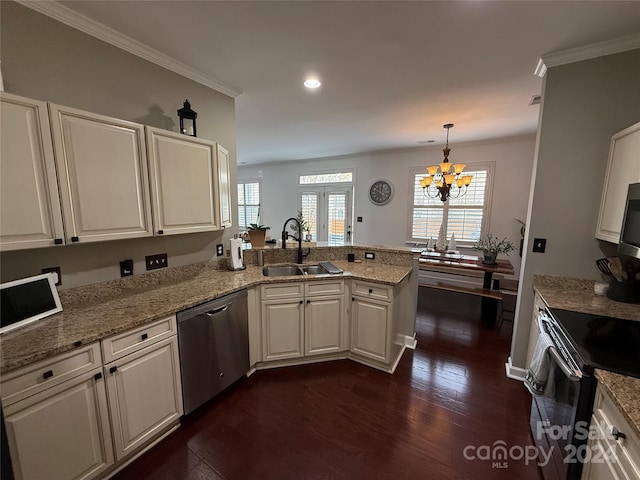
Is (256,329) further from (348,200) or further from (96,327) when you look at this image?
(348,200)

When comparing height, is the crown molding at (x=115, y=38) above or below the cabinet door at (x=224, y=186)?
above

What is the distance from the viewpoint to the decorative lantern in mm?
2088

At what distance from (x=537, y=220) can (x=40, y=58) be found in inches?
142

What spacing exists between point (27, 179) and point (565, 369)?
278 cm

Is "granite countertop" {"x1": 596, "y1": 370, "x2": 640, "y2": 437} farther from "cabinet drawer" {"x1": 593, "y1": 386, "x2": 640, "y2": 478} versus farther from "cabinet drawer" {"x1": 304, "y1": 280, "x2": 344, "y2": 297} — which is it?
"cabinet drawer" {"x1": 304, "y1": 280, "x2": 344, "y2": 297}

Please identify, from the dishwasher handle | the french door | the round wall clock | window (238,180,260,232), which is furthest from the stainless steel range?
window (238,180,260,232)

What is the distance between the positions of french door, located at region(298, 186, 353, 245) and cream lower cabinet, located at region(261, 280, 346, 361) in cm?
367

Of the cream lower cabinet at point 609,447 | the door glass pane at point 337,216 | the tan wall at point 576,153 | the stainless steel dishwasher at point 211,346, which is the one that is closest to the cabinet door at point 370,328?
the stainless steel dishwasher at point 211,346

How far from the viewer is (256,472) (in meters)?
1.55

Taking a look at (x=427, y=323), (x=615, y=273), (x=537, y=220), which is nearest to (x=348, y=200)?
(x=427, y=323)

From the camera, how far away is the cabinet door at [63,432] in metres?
1.14

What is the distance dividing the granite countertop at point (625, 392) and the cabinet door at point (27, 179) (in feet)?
8.50

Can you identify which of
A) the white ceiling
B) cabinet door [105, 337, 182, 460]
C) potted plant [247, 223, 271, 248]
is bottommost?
cabinet door [105, 337, 182, 460]

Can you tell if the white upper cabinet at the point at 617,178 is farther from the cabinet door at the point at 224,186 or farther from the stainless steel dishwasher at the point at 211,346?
the cabinet door at the point at 224,186
